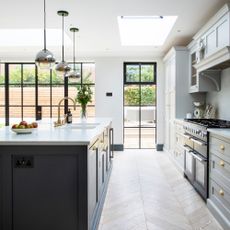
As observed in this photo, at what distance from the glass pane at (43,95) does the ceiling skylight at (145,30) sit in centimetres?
270

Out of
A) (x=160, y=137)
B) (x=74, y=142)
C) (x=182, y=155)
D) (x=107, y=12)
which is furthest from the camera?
(x=160, y=137)

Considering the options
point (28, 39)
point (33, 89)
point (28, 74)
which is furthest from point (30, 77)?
point (28, 39)

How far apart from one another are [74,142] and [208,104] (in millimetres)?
3856

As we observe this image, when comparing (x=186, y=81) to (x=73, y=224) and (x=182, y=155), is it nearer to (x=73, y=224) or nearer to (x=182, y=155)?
(x=182, y=155)

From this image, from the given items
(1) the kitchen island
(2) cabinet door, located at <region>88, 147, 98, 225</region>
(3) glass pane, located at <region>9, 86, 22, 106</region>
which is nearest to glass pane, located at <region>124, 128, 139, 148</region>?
(3) glass pane, located at <region>9, 86, 22, 106</region>

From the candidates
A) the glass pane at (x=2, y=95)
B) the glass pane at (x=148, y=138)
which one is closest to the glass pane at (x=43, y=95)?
the glass pane at (x=2, y=95)

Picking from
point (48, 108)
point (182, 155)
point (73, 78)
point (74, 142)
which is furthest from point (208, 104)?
point (48, 108)

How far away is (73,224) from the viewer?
207 cm

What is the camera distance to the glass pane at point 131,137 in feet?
23.9

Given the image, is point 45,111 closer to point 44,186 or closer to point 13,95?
point 13,95

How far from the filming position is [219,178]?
2.72 metres

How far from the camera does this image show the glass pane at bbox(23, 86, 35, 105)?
290 inches

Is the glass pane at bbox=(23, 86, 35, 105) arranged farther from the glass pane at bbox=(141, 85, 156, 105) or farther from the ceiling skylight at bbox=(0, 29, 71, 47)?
the glass pane at bbox=(141, 85, 156, 105)

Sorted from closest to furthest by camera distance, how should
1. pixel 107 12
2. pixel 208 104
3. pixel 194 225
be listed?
pixel 194 225 → pixel 107 12 → pixel 208 104
